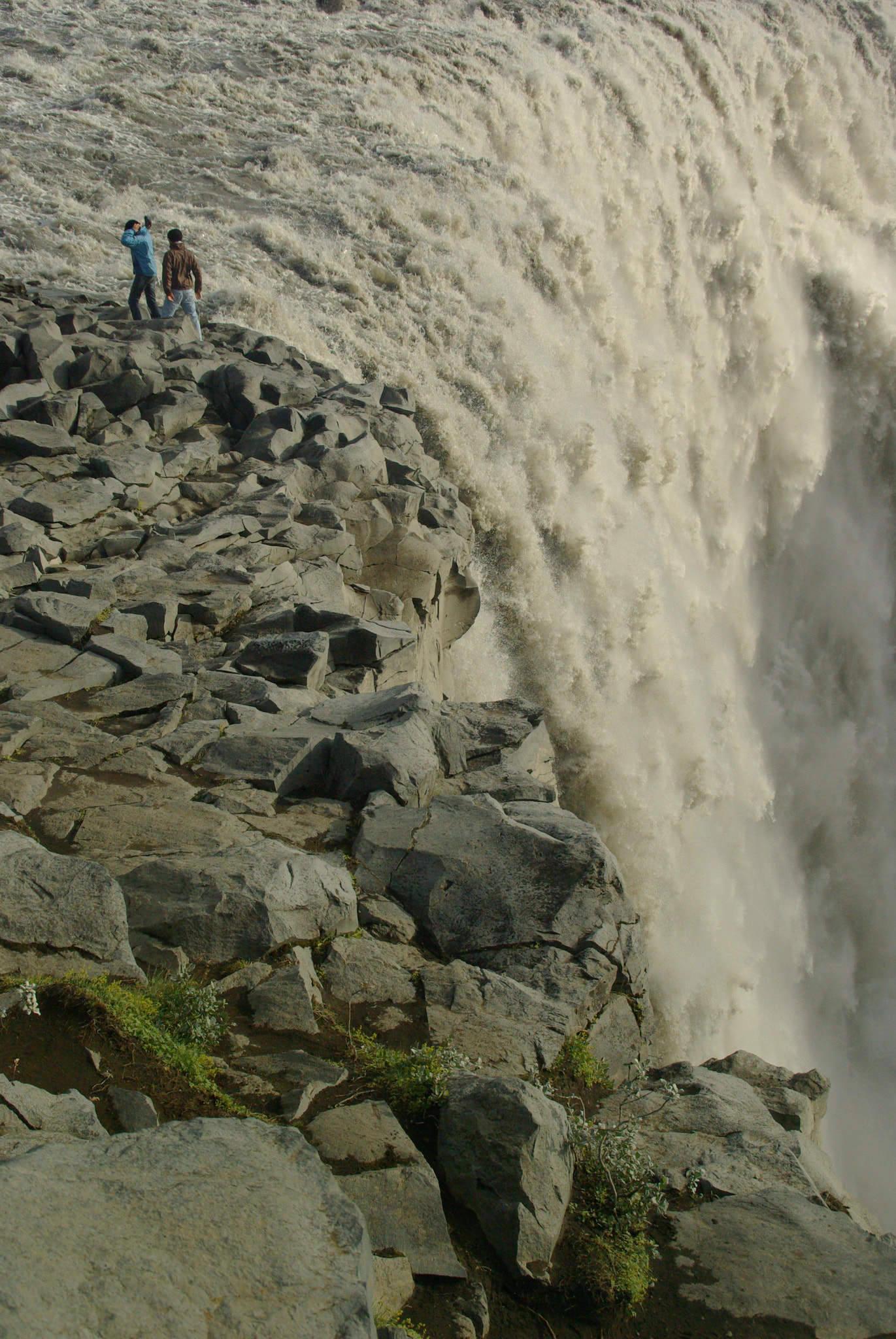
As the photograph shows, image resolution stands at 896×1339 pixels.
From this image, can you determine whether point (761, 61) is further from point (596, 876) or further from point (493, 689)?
point (596, 876)

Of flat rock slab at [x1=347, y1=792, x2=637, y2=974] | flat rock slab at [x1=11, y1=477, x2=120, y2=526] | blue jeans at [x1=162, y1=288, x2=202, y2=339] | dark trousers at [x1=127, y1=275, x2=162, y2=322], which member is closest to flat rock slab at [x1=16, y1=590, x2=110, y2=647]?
flat rock slab at [x1=11, y1=477, x2=120, y2=526]

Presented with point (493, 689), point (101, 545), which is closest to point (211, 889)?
point (101, 545)

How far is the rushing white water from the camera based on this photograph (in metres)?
12.8

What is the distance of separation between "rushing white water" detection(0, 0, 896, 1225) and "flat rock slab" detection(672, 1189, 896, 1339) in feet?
16.6

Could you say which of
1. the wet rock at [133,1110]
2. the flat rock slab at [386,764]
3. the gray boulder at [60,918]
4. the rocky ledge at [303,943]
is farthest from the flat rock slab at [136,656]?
the wet rock at [133,1110]

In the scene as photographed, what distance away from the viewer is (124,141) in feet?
58.9

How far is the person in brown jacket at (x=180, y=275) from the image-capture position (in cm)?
1205

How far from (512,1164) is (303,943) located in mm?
1485

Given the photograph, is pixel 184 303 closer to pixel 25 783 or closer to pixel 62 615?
pixel 62 615

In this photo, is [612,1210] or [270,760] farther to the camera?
[270,760]

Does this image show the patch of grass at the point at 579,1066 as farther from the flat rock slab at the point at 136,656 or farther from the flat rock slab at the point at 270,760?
the flat rock slab at the point at 136,656

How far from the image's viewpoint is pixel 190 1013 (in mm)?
3453

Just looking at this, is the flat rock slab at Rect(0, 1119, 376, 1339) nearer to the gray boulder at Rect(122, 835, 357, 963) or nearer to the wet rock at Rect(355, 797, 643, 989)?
the gray boulder at Rect(122, 835, 357, 963)

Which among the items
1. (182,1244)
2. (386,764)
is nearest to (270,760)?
(386,764)
